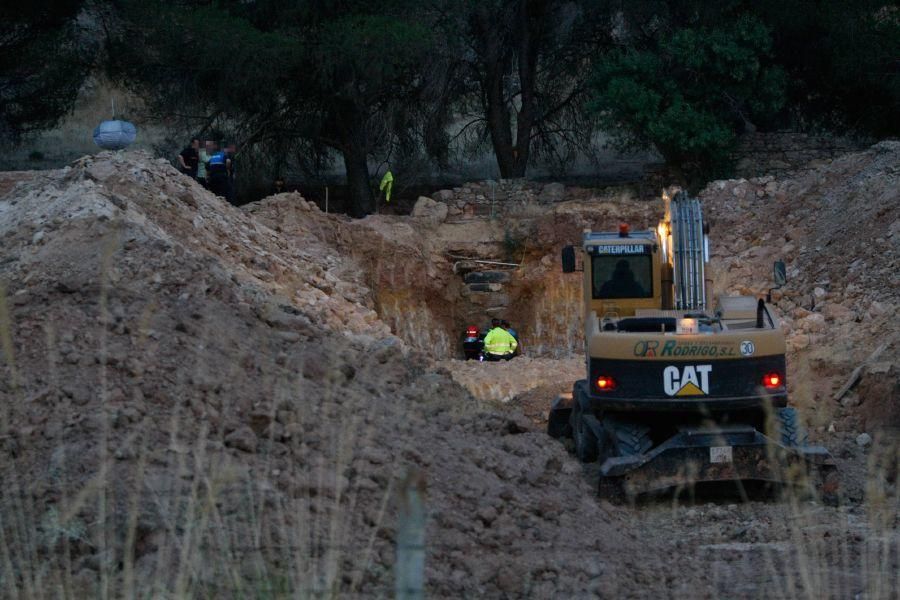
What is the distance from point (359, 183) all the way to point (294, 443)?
19736 mm

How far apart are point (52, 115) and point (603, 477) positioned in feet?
66.1

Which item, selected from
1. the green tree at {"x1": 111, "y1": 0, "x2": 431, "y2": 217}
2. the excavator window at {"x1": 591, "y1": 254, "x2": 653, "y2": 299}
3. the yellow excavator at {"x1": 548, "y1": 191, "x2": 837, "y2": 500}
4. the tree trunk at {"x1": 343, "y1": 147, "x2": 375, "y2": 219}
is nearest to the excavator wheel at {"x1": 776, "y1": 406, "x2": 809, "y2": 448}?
the yellow excavator at {"x1": 548, "y1": 191, "x2": 837, "y2": 500}

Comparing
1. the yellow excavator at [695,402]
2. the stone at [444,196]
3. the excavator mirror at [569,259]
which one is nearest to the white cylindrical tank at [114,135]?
the stone at [444,196]

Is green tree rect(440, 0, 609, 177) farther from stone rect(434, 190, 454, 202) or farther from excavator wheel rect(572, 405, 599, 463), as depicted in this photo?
excavator wheel rect(572, 405, 599, 463)

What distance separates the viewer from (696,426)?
11047 mm

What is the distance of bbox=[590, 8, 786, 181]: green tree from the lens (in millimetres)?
25656

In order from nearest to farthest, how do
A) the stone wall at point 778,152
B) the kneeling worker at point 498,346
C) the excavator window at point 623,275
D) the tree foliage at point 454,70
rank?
the excavator window at point 623,275
the kneeling worker at point 498,346
the tree foliage at point 454,70
the stone wall at point 778,152

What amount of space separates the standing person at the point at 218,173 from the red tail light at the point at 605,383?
11.3m

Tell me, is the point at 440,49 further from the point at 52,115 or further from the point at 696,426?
the point at 696,426

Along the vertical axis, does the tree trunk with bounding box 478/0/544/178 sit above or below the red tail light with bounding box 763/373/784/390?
above

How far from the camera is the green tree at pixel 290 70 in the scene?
24.5 metres

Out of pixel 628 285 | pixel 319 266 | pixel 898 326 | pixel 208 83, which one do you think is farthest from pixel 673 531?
pixel 208 83

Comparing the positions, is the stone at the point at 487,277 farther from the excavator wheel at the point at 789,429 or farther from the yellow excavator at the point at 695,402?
the excavator wheel at the point at 789,429

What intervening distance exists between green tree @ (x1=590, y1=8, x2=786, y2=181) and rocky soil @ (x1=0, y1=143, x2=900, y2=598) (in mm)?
7326
